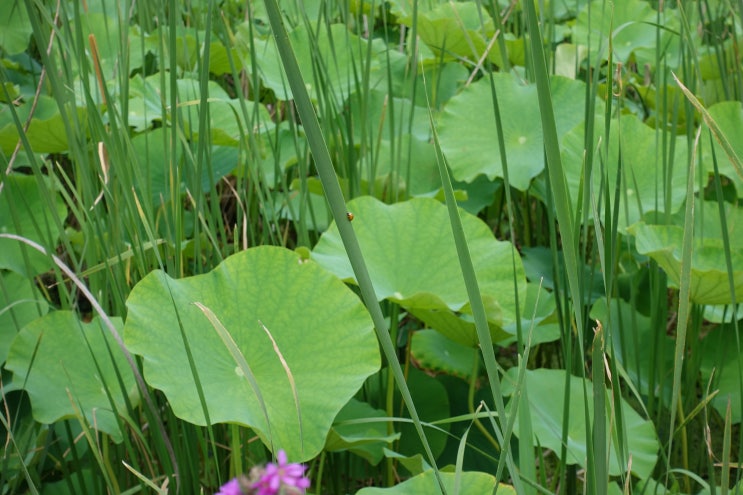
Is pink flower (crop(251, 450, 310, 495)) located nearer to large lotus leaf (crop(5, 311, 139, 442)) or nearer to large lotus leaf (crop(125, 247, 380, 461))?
large lotus leaf (crop(125, 247, 380, 461))

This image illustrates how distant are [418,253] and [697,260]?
1.19 feet

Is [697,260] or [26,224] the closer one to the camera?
[697,260]

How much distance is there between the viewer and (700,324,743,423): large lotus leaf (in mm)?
964

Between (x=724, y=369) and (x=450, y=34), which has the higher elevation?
(x=450, y=34)

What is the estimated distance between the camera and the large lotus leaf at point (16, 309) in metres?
0.95

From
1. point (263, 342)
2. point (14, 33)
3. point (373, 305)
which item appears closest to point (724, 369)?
point (263, 342)

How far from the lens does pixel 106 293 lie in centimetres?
A: 91

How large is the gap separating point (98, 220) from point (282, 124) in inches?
26.5

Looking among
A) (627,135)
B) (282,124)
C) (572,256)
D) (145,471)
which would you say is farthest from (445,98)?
(572,256)

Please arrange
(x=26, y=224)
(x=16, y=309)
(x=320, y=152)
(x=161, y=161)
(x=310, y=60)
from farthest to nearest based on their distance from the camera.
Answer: (x=310, y=60), (x=161, y=161), (x=26, y=224), (x=16, y=309), (x=320, y=152)

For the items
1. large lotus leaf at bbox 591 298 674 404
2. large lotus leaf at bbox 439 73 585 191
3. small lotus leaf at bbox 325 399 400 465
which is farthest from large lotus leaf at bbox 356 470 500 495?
large lotus leaf at bbox 439 73 585 191

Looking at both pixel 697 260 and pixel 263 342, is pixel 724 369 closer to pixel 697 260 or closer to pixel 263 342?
pixel 697 260

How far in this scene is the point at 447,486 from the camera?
2.12 ft

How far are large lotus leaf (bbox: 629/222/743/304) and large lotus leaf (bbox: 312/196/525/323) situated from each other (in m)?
0.15
